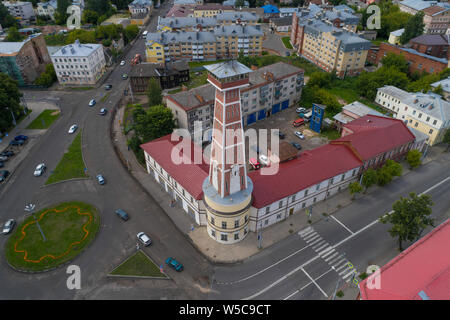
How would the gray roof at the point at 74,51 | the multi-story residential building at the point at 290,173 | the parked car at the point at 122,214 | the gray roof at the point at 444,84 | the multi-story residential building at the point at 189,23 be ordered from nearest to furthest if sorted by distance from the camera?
the multi-story residential building at the point at 290,173 → the parked car at the point at 122,214 → the gray roof at the point at 444,84 → the gray roof at the point at 74,51 → the multi-story residential building at the point at 189,23

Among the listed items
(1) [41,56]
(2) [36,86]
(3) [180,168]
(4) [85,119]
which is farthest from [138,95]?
(3) [180,168]

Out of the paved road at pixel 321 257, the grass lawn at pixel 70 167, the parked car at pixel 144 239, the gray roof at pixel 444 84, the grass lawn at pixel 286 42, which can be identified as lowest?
the paved road at pixel 321 257

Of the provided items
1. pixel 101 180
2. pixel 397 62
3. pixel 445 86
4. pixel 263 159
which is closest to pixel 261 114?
pixel 263 159

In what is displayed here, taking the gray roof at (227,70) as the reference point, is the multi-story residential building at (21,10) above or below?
A: below

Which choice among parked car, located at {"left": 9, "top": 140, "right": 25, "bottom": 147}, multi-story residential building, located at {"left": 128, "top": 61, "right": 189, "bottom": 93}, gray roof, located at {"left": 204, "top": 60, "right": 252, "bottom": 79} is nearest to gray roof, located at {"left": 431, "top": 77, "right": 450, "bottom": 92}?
gray roof, located at {"left": 204, "top": 60, "right": 252, "bottom": 79}

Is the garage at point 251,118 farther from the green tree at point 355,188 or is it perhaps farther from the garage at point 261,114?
the green tree at point 355,188

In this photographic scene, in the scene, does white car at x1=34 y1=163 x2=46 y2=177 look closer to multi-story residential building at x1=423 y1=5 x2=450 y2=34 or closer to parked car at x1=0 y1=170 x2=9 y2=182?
parked car at x1=0 y1=170 x2=9 y2=182

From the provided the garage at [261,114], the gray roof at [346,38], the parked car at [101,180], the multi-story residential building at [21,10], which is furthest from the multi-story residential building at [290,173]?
the multi-story residential building at [21,10]

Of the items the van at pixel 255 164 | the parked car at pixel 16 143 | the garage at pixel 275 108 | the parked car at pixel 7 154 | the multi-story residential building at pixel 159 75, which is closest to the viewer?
the van at pixel 255 164
